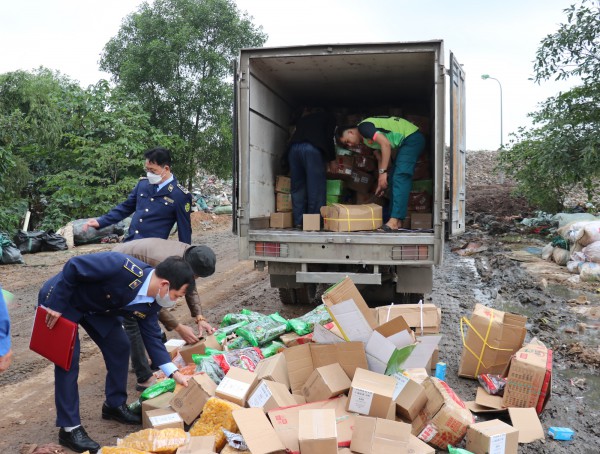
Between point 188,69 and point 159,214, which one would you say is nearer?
point 159,214

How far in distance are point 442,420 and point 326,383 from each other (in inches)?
28.0

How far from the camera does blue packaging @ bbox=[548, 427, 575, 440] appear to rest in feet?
11.4

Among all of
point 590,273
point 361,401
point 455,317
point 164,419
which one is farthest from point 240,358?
point 590,273

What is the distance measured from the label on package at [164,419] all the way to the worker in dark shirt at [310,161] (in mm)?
3511

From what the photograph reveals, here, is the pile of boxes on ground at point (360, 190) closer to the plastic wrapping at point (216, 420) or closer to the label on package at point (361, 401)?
the label on package at point (361, 401)

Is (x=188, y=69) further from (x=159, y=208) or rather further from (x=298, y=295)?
(x=159, y=208)

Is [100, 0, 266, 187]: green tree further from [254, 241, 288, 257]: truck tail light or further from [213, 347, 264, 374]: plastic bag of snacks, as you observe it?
[213, 347, 264, 374]: plastic bag of snacks

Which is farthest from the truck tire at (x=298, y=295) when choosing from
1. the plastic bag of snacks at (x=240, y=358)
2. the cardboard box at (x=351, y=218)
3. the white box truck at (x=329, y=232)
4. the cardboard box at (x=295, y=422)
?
the cardboard box at (x=295, y=422)

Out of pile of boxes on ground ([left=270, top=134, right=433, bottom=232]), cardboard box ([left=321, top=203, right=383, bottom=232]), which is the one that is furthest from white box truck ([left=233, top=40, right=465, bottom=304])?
cardboard box ([left=321, top=203, right=383, bottom=232])

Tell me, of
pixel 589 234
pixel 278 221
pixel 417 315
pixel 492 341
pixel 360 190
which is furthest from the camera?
pixel 589 234

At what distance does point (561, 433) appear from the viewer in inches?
137

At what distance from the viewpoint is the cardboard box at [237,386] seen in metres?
3.30

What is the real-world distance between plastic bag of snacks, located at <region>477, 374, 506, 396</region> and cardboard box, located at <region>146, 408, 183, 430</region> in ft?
6.94

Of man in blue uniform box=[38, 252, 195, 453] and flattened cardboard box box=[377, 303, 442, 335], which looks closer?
man in blue uniform box=[38, 252, 195, 453]
